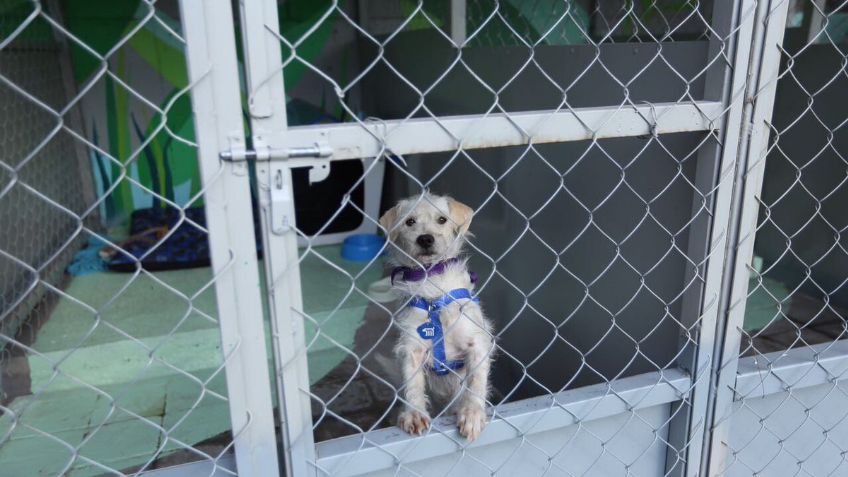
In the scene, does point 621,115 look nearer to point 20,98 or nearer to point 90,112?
point 20,98

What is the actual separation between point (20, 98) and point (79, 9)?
1.57 metres

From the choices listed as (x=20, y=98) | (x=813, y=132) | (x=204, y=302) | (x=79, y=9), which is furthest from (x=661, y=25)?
(x=79, y=9)

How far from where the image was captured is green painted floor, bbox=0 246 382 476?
8.89 ft

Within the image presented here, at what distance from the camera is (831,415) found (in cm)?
214

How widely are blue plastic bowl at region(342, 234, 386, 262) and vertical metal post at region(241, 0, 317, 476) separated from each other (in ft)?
13.1

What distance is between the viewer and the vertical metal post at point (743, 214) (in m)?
1.61

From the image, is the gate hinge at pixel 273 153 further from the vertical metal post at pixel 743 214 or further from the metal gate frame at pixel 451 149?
the vertical metal post at pixel 743 214

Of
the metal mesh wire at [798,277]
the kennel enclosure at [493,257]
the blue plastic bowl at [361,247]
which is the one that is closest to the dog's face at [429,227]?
the kennel enclosure at [493,257]

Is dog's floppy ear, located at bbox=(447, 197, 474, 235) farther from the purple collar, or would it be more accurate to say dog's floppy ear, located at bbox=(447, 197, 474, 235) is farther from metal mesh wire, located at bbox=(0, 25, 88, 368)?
metal mesh wire, located at bbox=(0, 25, 88, 368)

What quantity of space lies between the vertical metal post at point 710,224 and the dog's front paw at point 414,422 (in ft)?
2.60

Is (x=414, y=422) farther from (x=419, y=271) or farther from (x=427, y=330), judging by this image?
(x=419, y=271)

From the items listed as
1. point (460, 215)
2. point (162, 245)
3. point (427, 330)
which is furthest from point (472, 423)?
point (162, 245)

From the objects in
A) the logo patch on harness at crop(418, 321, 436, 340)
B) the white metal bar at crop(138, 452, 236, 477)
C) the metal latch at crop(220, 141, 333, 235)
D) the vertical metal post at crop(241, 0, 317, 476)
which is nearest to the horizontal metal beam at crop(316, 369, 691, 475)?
the vertical metal post at crop(241, 0, 317, 476)

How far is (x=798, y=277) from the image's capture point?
13.7 ft
